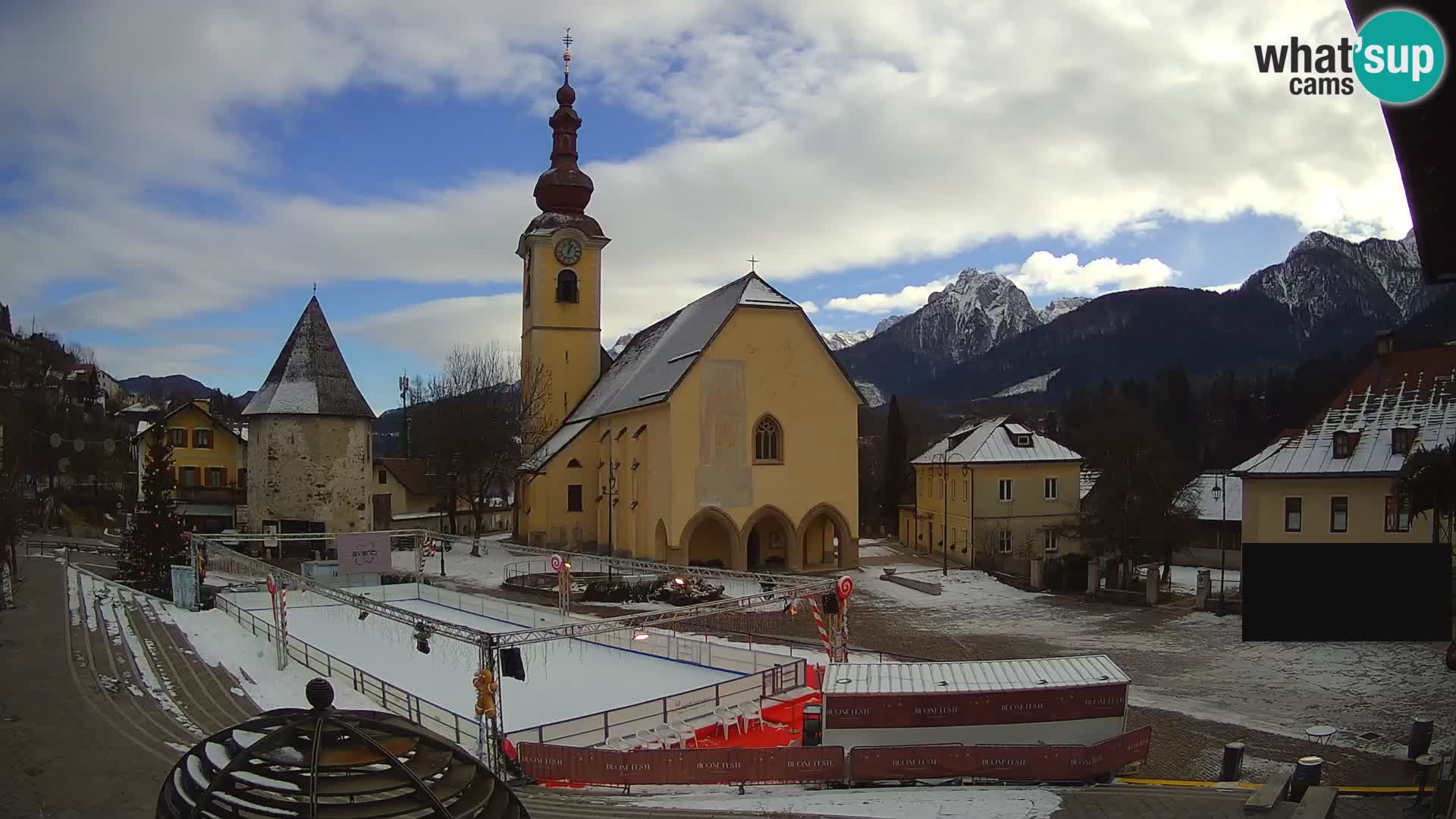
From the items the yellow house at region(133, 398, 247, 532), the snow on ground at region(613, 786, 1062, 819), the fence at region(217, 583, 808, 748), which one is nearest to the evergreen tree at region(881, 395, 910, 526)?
the fence at region(217, 583, 808, 748)

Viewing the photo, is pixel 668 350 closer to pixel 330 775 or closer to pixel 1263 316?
pixel 330 775

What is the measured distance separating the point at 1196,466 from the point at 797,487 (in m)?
50.5

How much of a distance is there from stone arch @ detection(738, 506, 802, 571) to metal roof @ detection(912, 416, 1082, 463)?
9621 millimetres

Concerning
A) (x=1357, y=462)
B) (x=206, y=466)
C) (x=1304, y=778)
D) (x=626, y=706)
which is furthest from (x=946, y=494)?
(x=206, y=466)

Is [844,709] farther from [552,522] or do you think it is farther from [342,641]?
[552,522]

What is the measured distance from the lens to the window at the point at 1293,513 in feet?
104

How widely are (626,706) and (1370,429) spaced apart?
26.5 m

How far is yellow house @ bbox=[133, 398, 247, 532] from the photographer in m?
52.2

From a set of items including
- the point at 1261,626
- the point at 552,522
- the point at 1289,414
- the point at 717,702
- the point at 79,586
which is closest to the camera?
the point at 717,702

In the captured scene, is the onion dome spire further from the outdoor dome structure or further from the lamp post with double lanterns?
the outdoor dome structure

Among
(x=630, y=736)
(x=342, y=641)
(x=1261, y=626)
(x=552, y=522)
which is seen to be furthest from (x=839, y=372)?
(x=630, y=736)

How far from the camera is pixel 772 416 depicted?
38031mm

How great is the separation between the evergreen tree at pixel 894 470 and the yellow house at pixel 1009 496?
17602 millimetres

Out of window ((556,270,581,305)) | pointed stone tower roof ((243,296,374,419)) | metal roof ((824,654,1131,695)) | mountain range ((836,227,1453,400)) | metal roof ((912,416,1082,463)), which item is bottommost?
metal roof ((824,654,1131,695))
